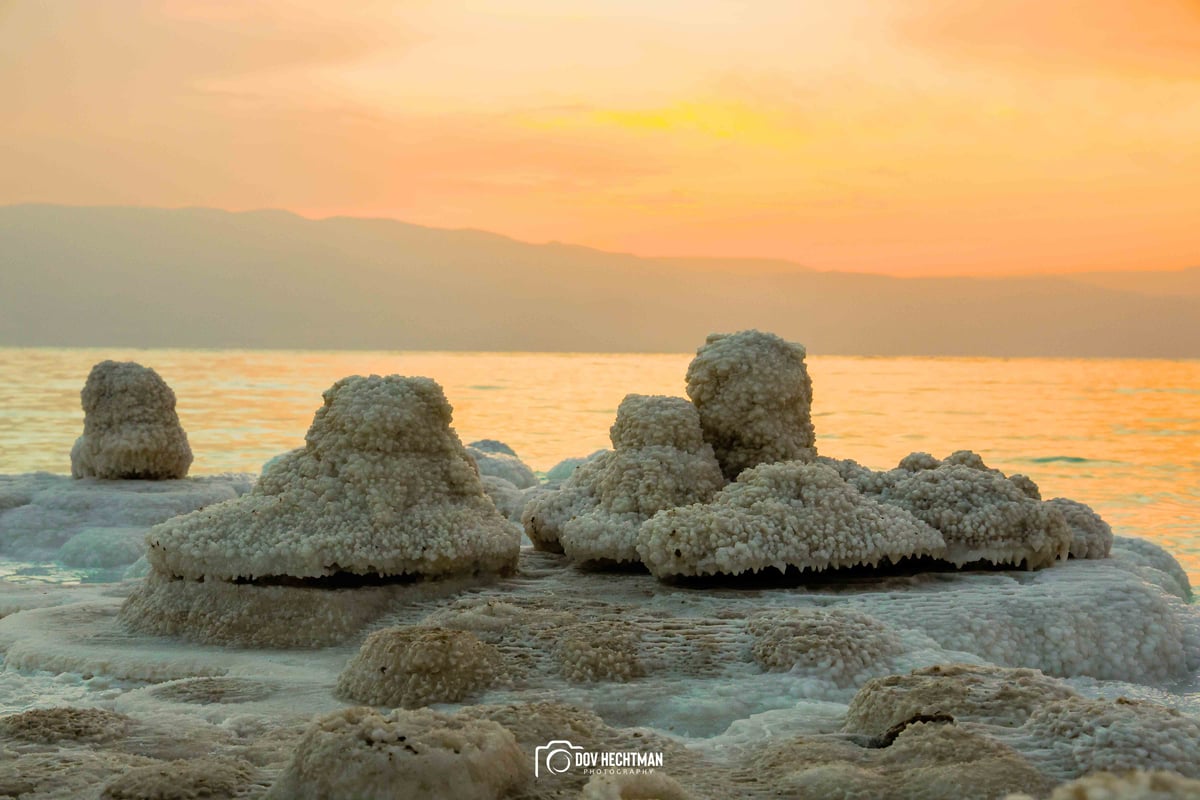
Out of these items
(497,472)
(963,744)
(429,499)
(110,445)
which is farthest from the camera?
(497,472)

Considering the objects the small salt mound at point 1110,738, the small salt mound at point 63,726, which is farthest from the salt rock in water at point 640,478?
the small salt mound at point 1110,738

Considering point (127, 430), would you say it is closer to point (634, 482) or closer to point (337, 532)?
point (337, 532)

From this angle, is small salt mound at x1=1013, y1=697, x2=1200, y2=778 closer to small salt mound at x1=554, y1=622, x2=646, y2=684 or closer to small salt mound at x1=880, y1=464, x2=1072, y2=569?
small salt mound at x1=554, y1=622, x2=646, y2=684

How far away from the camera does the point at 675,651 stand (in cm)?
465

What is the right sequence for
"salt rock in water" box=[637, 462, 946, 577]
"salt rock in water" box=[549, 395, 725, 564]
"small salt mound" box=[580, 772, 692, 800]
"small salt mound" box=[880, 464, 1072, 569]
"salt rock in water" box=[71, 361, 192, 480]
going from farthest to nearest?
"salt rock in water" box=[71, 361, 192, 480], "salt rock in water" box=[549, 395, 725, 564], "small salt mound" box=[880, 464, 1072, 569], "salt rock in water" box=[637, 462, 946, 577], "small salt mound" box=[580, 772, 692, 800]

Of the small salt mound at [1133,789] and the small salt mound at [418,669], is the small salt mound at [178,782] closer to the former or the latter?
the small salt mound at [418,669]

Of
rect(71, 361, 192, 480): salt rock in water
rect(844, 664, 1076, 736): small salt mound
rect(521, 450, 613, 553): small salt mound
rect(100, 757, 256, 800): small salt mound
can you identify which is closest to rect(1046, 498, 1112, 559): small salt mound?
rect(521, 450, 613, 553): small salt mound

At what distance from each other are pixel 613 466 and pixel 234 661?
241 cm

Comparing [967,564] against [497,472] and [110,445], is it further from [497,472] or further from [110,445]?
[110,445]

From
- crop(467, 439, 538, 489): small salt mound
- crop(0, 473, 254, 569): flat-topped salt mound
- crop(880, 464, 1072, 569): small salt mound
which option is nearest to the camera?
crop(880, 464, 1072, 569): small salt mound

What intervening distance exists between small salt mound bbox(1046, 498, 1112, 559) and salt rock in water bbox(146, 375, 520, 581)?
10.5 ft

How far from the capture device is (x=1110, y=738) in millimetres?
3148

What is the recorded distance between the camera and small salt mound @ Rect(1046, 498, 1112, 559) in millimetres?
6500

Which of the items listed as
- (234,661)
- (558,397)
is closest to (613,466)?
(234,661)
